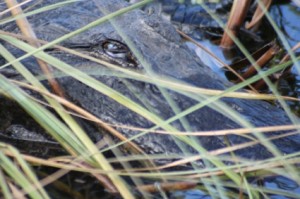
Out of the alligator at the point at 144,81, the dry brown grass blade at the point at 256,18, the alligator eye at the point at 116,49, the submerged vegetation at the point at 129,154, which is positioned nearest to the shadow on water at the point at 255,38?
the dry brown grass blade at the point at 256,18

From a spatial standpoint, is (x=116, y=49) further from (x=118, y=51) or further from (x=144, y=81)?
(x=144, y=81)

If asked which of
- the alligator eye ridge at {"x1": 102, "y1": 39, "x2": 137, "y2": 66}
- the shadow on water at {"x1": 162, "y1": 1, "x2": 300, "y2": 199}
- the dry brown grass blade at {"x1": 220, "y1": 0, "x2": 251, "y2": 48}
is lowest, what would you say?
the shadow on water at {"x1": 162, "y1": 1, "x2": 300, "y2": 199}

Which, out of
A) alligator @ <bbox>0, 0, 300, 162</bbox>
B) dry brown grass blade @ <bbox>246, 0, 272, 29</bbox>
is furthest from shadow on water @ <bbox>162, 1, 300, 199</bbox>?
alligator @ <bbox>0, 0, 300, 162</bbox>

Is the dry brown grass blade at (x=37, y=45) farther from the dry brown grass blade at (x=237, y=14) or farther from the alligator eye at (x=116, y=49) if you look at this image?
the dry brown grass blade at (x=237, y=14)

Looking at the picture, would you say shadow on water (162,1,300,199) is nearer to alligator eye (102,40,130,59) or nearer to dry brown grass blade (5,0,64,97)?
alligator eye (102,40,130,59)

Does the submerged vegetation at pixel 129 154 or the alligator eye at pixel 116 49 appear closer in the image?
the submerged vegetation at pixel 129 154

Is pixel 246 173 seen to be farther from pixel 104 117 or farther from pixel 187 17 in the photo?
pixel 187 17
